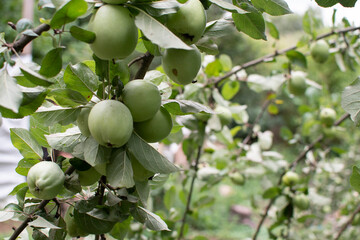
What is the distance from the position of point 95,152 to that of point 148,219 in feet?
0.48

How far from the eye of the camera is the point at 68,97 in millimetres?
395

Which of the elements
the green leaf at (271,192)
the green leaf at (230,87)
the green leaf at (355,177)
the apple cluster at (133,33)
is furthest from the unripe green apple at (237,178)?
the apple cluster at (133,33)

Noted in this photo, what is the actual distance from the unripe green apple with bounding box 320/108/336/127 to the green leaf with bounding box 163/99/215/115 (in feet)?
2.87

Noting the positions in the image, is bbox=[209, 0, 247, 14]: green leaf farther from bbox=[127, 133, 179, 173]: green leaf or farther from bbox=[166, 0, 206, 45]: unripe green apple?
bbox=[127, 133, 179, 173]: green leaf

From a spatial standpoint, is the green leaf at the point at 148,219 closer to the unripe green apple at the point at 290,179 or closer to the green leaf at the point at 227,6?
the green leaf at the point at 227,6

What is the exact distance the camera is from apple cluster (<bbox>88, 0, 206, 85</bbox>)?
34 centimetres

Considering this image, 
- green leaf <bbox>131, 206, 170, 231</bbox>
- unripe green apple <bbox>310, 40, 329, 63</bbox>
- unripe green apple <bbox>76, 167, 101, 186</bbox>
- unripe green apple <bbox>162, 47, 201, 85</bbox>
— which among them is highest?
unripe green apple <bbox>162, 47, 201, 85</bbox>

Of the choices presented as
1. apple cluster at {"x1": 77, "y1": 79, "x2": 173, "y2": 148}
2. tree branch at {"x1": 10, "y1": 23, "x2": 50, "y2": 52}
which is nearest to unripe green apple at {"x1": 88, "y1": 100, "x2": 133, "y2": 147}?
apple cluster at {"x1": 77, "y1": 79, "x2": 173, "y2": 148}

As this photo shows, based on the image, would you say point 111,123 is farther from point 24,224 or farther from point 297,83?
point 297,83

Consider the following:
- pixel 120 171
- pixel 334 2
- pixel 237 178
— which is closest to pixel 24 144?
pixel 120 171

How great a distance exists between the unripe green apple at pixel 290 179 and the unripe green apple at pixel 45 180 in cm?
84

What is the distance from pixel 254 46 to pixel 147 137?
6.86 meters

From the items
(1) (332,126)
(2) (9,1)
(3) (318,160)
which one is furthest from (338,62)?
(2) (9,1)

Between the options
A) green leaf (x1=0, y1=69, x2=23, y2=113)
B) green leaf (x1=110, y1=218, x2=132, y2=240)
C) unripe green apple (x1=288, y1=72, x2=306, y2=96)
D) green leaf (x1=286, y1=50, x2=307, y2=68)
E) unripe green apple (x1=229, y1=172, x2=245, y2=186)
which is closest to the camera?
green leaf (x1=0, y1=69, x2=23, y2=113)
